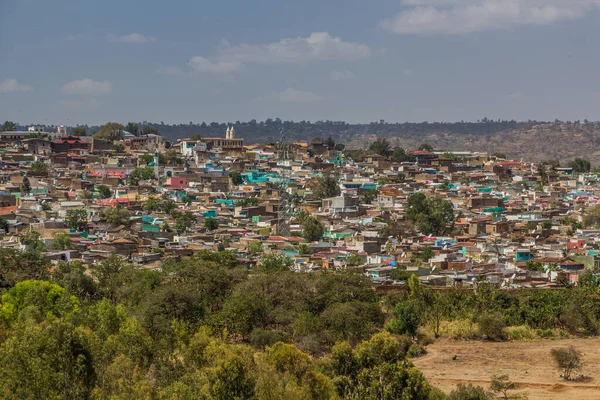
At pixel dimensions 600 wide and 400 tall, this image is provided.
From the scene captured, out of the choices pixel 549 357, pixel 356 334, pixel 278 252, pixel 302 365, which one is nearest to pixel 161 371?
pixel 302 365

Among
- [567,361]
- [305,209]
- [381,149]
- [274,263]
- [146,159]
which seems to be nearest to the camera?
[567,361]

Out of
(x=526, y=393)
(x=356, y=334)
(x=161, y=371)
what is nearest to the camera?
(x=161, y=371)

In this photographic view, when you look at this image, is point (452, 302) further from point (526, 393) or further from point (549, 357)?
point (526, 393)

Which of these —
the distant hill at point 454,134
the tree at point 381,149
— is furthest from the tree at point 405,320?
the distant hill at point 454,134

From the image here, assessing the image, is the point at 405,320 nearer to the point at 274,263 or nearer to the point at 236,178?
the point at 274,263

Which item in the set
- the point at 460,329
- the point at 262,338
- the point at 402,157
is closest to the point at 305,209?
the point at 460,329

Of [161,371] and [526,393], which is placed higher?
[161,371]
